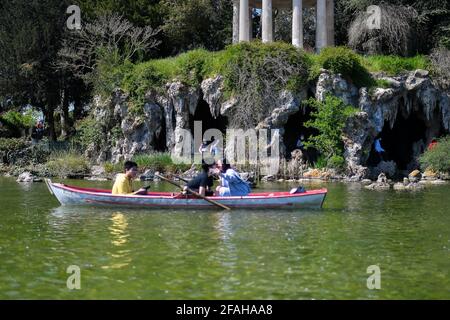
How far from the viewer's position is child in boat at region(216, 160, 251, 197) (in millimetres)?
20938

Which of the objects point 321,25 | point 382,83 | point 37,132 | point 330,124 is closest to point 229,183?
point 330,124

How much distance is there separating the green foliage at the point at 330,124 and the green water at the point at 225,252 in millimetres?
13674

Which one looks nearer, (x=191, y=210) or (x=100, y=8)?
(x=191, y=210)

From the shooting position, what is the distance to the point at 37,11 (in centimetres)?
4500

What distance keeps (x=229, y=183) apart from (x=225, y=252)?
7.64 metres

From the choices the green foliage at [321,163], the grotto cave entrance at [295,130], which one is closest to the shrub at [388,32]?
the grotto cave entrance at [295,130]

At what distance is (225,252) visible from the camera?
44.3 feet

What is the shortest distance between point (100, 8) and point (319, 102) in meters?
16.5

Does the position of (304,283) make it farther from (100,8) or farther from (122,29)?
(100,8)

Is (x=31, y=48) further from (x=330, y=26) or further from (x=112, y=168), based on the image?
(x=330, y=26)

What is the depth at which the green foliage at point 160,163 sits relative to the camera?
1411 inches

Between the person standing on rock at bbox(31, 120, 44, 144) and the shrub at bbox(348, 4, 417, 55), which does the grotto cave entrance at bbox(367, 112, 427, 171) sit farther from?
the person standing on rock at bbox(31, 120, 44, 144)

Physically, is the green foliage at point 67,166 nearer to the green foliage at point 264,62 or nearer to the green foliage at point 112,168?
the green foliage at point 112,168
